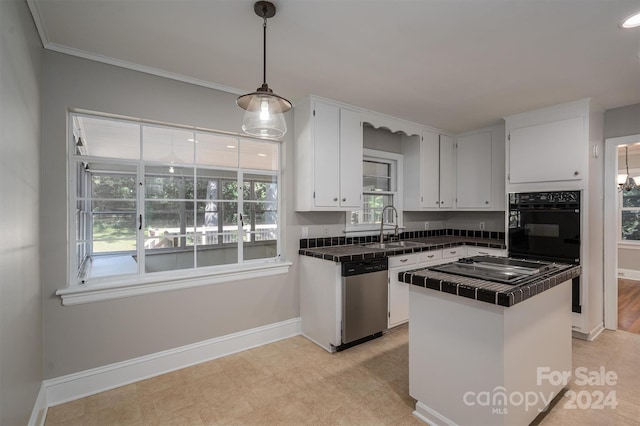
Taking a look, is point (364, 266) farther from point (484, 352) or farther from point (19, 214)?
point (19, 214)

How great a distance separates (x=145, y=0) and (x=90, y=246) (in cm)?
180

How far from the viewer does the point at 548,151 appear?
3.35m

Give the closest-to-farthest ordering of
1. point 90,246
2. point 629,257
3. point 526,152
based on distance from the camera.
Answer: point 90,246 < point 526,152 < point 629,257

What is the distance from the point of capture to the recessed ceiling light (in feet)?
5.90

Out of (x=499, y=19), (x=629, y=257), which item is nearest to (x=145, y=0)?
(x=499, y=19)

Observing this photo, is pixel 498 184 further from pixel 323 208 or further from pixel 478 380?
pixel 478 380

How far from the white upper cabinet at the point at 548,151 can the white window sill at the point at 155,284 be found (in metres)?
2.99

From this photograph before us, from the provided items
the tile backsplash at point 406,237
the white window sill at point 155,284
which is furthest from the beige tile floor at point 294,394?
the tile backsplash at point 406,237

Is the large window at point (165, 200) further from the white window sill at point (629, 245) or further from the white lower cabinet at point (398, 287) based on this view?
the white window sill at point (629, 245)

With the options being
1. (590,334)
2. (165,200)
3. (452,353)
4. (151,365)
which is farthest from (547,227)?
(151,365)

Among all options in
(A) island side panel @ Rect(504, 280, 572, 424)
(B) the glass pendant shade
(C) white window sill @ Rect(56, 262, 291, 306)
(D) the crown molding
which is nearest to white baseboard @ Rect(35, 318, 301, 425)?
(C) white window sill @ Rect(56, 262, 291, 306)

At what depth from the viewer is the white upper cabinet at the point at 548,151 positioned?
316 cm

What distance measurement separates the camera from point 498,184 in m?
4.04

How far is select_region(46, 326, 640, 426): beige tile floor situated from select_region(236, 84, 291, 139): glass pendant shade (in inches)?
72.3
